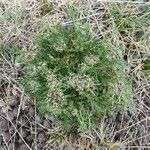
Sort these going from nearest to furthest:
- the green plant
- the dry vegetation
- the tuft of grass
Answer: the green plant < the dry vegetation < the tuft of grass

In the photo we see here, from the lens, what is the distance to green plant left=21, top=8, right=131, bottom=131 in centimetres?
162

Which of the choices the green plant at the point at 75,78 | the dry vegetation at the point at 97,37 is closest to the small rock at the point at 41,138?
the dry vegetation at the point at 97,37

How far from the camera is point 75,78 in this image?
5.34ft

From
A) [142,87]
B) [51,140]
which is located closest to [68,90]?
[51,140]

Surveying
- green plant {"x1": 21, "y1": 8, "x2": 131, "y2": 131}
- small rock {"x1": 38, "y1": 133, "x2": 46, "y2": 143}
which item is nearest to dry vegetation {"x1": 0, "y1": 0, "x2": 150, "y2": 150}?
small rock {"x1": 38, "y1": 133, "x2": 46, "y2": 143}

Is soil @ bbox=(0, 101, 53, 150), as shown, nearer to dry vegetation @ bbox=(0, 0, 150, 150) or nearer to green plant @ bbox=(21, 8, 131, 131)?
dry vegetation @ bbox=(0, 0, 150, 150)

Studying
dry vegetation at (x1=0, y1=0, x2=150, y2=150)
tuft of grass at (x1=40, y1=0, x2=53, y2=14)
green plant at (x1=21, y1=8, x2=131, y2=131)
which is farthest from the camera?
tuft of grass at (x1=40, y1=0, x2=53, y2=14)

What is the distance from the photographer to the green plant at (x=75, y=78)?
1.62 m

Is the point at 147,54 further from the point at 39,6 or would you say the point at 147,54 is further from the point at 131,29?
the point at 39,6

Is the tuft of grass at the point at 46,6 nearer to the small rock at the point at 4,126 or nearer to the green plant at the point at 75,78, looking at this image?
the green plant at the point at 75,78

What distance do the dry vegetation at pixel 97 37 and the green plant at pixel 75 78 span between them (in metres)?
0.11

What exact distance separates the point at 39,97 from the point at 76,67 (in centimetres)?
20

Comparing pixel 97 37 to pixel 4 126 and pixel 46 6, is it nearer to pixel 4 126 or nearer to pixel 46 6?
pixel 46 6

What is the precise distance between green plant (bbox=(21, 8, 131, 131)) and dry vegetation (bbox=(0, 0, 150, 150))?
0.11 metres
